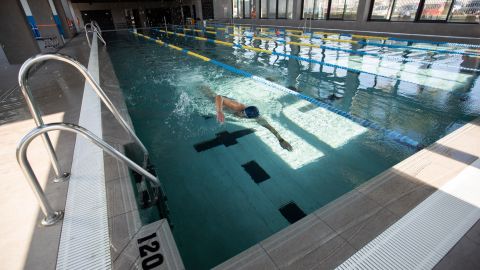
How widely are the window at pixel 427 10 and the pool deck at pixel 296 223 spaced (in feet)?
32.7

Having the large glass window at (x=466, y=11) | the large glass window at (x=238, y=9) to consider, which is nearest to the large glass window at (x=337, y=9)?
the large glass window at (x=466, y=11)

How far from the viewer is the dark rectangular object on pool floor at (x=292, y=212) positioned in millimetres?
2283

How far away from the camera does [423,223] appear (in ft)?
5.39

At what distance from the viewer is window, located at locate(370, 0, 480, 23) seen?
9078 millimetres

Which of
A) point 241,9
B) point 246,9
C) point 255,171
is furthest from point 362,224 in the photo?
point 241,9

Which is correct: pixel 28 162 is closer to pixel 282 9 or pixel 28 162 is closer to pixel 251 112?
pixel 251 112

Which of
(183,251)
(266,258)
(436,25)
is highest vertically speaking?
(436,25)

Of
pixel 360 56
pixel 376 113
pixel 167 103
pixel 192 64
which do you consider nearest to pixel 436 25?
pixel 360 56

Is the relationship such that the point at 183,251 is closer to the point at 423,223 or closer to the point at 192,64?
the point at 423,223

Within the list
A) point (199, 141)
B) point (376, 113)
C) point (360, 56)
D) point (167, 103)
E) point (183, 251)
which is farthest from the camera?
point (360, 56)

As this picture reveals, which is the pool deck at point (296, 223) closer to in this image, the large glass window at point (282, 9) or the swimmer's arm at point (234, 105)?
the swimmer's arm at point (234, 105)

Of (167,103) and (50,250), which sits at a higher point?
(50,250)

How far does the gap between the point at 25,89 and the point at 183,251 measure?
1742mm

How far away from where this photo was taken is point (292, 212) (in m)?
2.34
